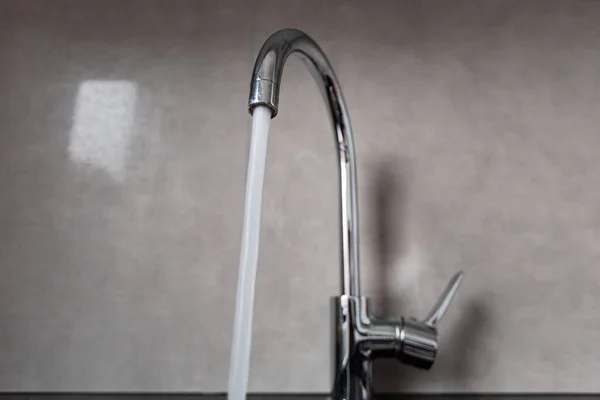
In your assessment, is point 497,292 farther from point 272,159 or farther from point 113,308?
point 113,308

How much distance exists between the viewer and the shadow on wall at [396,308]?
2.23ft

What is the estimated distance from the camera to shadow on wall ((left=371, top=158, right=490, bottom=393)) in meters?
0.68

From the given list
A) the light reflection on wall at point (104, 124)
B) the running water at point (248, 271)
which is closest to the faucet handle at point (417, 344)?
the running water at point (248, 271)

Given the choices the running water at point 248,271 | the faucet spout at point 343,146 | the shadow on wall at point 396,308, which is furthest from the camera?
the shadow on wall at point 396,308

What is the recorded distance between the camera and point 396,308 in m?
0.71

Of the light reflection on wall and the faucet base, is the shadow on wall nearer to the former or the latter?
the faucet base

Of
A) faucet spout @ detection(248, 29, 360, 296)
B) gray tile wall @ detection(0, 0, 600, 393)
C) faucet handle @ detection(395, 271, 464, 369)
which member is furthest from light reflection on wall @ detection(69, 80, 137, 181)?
faucet handle @ detection(395, 271, 464, 369)

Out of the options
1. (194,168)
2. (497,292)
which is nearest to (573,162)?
(497,292)

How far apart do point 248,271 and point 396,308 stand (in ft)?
1.21

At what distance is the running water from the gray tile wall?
32 cm

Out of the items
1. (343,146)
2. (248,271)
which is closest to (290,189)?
(343,146)

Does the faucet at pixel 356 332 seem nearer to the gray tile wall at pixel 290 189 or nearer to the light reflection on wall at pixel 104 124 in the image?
the gray tile wall at pixel 290 189

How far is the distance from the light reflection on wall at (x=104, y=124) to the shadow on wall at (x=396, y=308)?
0.41 metres

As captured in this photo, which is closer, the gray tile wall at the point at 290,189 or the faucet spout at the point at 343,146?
the faucet spout at the point at 343,146
